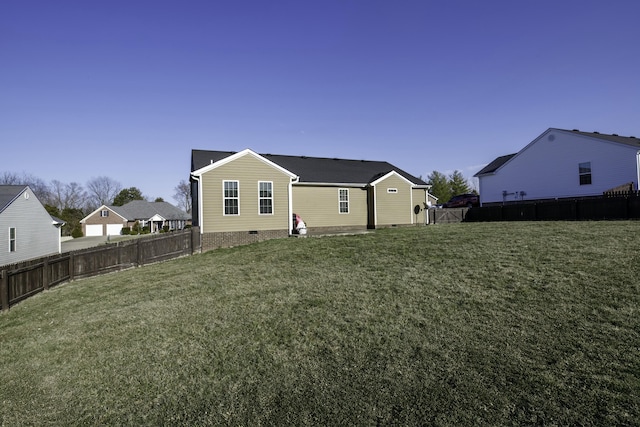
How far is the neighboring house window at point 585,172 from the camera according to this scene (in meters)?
23.7

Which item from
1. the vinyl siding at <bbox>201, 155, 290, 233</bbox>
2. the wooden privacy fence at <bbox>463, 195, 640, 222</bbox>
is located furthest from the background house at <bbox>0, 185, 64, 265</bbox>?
the wooden privacy fence at <bbox>463, 195, 640, 222</bbox>

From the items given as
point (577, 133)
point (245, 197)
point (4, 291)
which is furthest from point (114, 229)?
point (577, 133)

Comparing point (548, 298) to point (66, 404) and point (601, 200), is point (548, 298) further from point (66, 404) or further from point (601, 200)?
point (601, 200)

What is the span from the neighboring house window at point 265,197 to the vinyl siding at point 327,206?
6.69 feet

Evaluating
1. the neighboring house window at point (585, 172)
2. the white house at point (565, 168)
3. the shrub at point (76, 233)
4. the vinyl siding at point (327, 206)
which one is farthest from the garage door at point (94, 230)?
the neighboring house window at point (585, 172)

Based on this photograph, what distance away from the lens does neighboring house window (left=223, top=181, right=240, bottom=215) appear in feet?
55.7

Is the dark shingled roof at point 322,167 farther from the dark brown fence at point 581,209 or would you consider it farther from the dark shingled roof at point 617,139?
the dark shingled roof at point 617,139

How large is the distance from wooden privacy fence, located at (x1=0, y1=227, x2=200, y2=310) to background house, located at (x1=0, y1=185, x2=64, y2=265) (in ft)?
53.8

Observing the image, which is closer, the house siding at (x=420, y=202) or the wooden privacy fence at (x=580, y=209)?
the wooden privacy fence at (x=580, y=209)

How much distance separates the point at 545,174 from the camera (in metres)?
26.4

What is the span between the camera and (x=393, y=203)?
22.1 metres

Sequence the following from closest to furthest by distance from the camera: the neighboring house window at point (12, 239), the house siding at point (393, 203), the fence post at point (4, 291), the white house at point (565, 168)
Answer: the fence post at point (4, 291) < the house siding at point (393, 203) < the white house at point (565, 168) < the neighboring house window at point (12, 239)

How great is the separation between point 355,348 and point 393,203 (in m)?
18.0

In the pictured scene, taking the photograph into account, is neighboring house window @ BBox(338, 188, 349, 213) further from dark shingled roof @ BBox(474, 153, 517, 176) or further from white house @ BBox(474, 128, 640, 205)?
dark shingled roof @ BBox(474, 153, 517, 176)
